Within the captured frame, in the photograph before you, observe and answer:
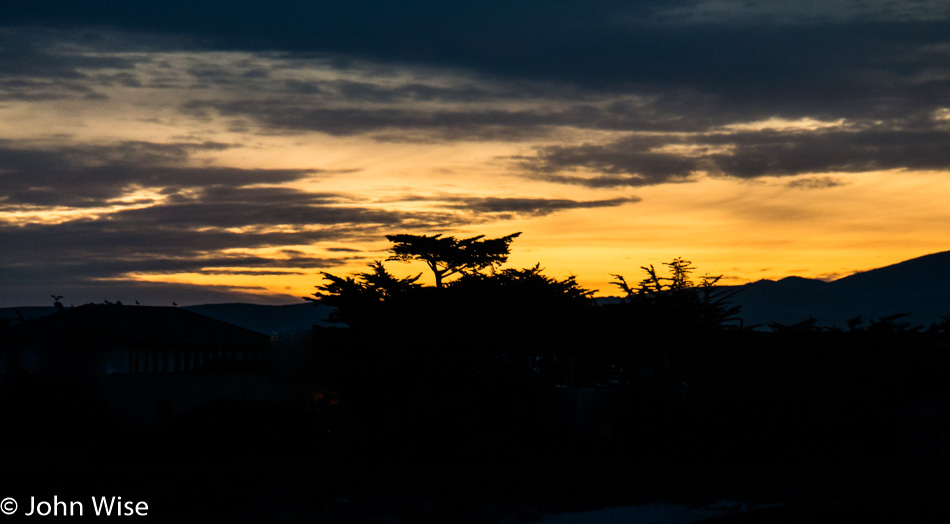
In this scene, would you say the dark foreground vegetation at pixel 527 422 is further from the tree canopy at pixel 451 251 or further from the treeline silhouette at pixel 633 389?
the tree canopy at pixel 451 251

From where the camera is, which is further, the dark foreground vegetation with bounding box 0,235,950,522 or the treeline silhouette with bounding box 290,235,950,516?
the treeline silhouette with bounding box 290,235,950,516

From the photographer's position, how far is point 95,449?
34.3m

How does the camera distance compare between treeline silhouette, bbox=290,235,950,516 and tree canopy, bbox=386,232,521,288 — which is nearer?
treeline silhouette, bbox=290,235,950,516

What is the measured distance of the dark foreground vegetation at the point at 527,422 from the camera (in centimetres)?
2688

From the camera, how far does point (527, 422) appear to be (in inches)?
1538

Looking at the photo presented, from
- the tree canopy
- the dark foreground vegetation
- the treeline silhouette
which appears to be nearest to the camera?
the dark foreground vegetation

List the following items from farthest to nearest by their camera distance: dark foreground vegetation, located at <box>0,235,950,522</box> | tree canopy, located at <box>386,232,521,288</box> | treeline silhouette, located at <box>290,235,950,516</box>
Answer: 1. tree canopy, located at <box>386,232,521,288</box>
2. treeline silhouette, located at <box>290,235,950,516</box>
3. dark foreground vegetation, located at <box>0,235,950,522</box>

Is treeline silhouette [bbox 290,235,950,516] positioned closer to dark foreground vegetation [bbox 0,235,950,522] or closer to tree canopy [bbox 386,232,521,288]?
dark foreground vegetation [bbox 0,235,950,522]

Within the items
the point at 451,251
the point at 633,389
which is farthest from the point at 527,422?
the point at 451,251

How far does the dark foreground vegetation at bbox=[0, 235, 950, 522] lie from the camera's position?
26875 mm

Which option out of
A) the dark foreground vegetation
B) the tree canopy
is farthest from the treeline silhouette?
the tree canopy

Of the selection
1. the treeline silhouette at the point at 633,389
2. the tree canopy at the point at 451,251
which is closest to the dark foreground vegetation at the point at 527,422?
the treeline silhouette at the point at 633,389

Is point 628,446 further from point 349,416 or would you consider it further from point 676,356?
point 349,416

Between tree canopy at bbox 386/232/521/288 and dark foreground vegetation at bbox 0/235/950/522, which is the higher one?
tree canopy at bbox 386/232/521/288
